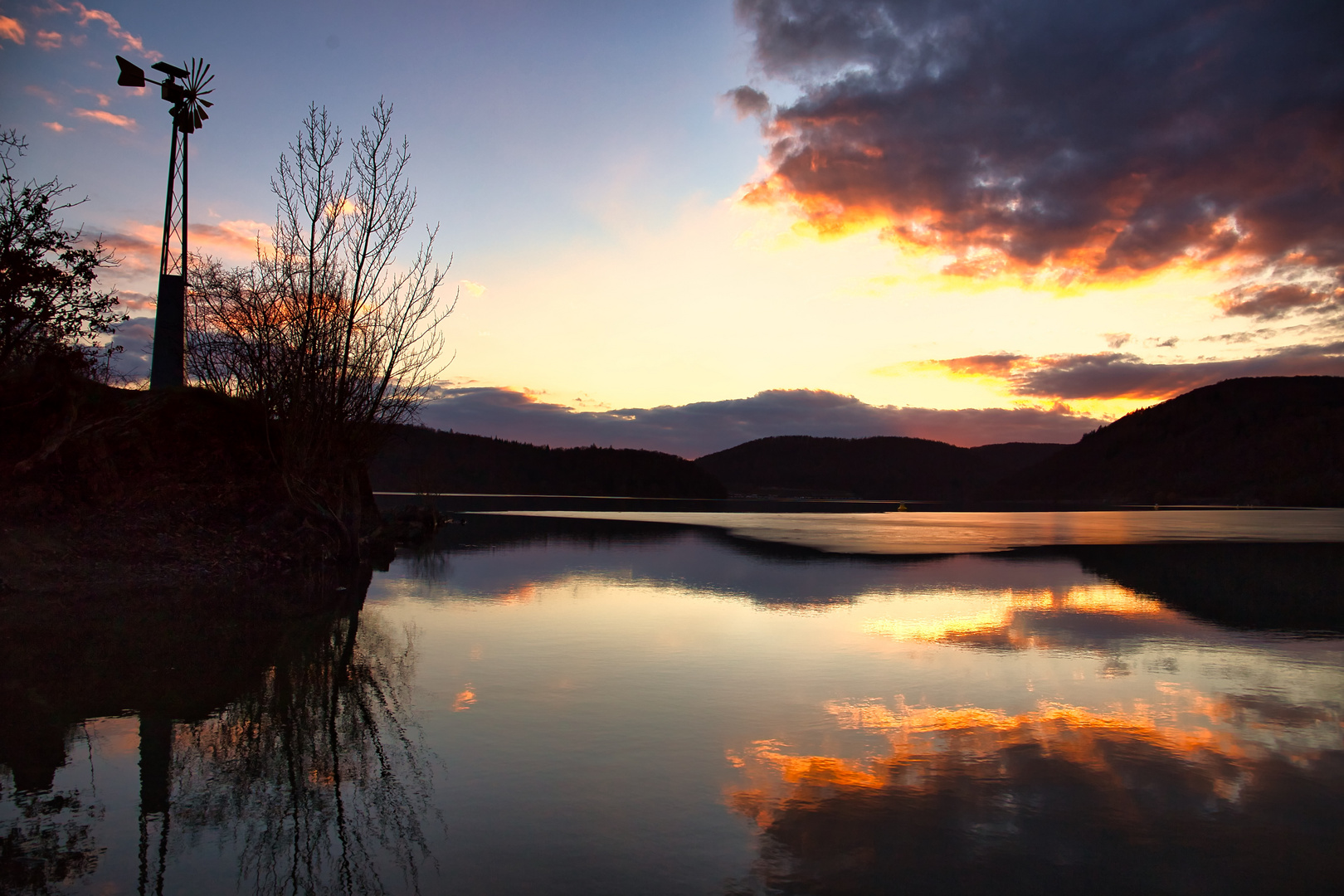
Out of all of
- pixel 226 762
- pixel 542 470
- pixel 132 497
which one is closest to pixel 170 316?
pixel 132 497

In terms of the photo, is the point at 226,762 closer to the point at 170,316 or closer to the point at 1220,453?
the point at 170,316

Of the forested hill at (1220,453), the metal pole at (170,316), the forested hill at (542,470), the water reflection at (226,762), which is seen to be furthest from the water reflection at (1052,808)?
the forested hill at (1220,453)

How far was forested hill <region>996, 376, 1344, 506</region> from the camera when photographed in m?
136

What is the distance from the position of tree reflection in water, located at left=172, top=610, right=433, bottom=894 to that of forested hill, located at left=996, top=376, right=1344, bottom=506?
14834 cm

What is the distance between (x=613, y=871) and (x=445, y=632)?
8.46 m

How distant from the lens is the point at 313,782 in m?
6.09

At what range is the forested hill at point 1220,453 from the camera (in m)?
136

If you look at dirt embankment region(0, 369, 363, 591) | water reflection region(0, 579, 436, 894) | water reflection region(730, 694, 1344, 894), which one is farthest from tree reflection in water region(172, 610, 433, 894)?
dirt embankment region(0, 369, 363, 591)

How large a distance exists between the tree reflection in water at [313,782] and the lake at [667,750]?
3cm

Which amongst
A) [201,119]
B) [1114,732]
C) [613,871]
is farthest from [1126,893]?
[201,119]

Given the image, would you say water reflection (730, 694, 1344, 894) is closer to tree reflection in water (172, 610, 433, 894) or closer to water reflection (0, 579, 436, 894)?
tree reflection in water (172, 610, 433, 894)

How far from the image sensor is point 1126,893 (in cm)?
454

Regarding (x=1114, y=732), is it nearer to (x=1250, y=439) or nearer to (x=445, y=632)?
(x=445, y=632)

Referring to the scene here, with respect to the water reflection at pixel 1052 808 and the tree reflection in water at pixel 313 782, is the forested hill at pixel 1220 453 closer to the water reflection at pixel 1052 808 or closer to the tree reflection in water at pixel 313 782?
the water reflection at pixel 1052 808
